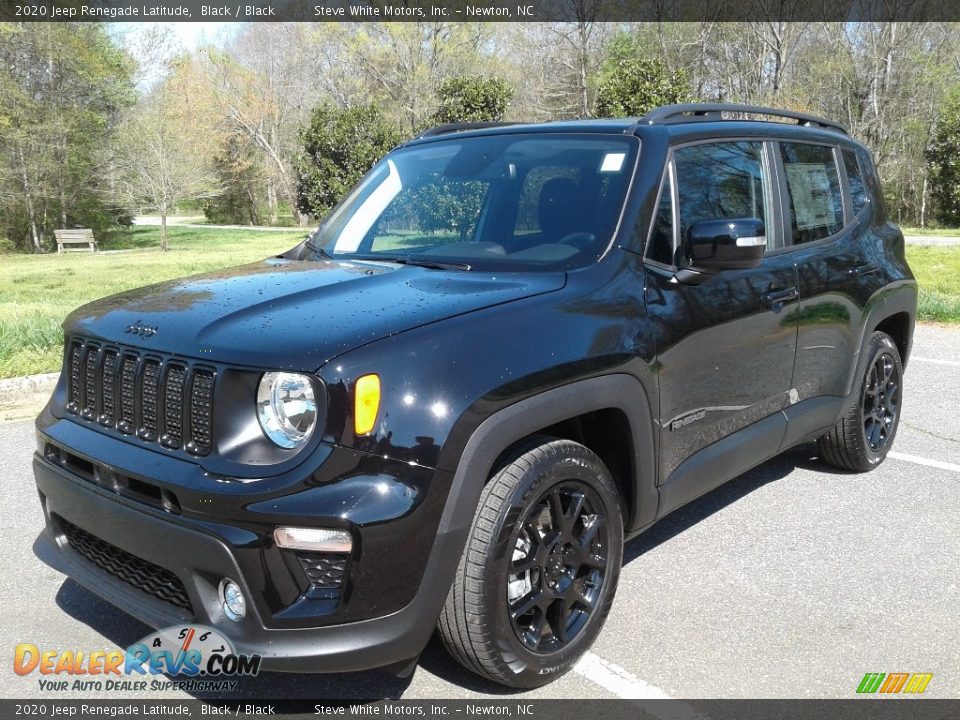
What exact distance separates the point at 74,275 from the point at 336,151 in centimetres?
737

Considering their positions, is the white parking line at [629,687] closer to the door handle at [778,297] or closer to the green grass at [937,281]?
the door handle at [778,297]

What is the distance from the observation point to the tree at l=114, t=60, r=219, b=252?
30.2 metres

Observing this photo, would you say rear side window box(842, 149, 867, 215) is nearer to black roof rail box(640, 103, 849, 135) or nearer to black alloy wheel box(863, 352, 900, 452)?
black roof rail box(640, 103, 849, 135)

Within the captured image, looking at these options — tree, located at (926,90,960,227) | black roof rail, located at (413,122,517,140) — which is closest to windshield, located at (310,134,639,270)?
black roof rail, located at (413,122,517,140)

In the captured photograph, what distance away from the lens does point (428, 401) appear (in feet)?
8.24

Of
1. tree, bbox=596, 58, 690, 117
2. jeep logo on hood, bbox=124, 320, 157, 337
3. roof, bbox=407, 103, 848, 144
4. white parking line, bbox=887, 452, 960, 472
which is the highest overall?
tree, bbox=596, 58, 690, 117

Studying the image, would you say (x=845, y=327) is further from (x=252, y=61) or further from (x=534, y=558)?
(x=252, y=61)

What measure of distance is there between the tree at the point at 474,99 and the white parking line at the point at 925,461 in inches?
615

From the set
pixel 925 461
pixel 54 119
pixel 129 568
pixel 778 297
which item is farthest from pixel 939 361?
pixel 54 119

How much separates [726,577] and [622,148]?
1854mm

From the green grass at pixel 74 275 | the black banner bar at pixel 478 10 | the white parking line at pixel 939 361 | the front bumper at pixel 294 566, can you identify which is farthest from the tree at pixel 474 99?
the front bumper at pixel 294 566

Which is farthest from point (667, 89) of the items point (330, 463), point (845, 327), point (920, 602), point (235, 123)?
point (235, 123)

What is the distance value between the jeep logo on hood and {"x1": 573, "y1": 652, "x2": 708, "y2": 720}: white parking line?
1820mm

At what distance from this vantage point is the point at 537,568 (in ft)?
9.44
